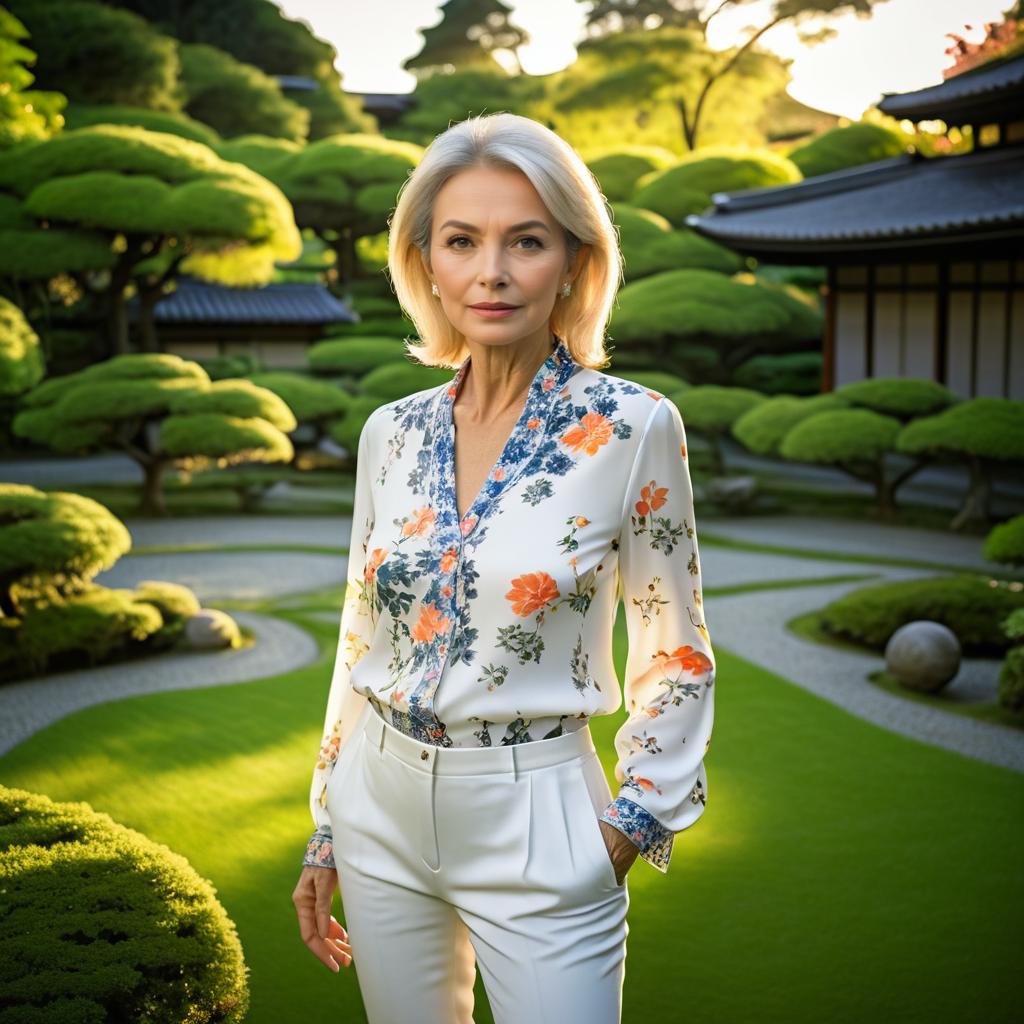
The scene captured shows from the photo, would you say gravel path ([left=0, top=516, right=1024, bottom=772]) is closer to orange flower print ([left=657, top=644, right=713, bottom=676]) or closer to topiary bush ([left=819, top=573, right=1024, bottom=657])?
topiary bush ([left=819, top=573, right=1024, bottom=657])

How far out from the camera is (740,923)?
11.5ft

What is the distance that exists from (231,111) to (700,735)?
21086mm

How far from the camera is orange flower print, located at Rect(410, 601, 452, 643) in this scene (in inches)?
62.7

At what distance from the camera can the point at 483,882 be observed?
153 centimetres

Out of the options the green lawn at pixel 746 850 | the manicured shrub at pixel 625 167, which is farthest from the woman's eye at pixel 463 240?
the manicured shrub at pixel 625 167

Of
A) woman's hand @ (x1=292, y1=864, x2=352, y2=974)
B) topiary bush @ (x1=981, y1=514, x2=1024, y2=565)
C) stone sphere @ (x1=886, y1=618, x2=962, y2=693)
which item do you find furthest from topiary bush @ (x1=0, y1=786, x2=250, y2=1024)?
topiary bush @ (x1=981, y1=514, x2=1024, y2=565)

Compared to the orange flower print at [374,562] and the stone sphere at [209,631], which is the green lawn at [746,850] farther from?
the orange flower print at [374,562]

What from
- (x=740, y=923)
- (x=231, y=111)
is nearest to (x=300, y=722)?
(x=740, y=923)

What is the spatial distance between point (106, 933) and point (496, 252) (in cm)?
153

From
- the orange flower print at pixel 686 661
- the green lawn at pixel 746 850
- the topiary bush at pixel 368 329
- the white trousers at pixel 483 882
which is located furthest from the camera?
the topiary bush at pixel 368 329

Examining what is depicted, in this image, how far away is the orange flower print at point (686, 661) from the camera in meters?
1.60

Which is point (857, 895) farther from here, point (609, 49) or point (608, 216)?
point (609, 49)

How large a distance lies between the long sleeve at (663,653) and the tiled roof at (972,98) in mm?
12172

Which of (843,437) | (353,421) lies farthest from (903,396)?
(353,421)
